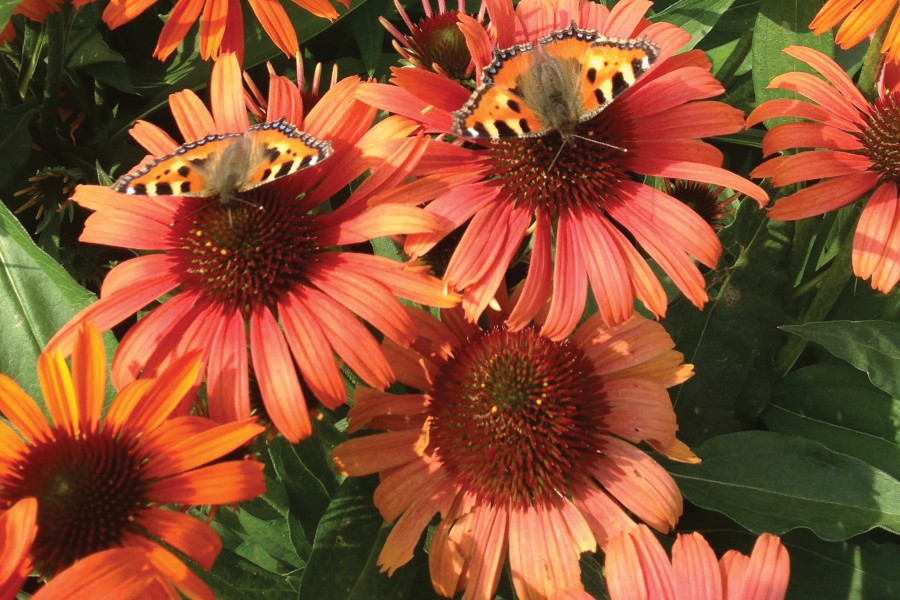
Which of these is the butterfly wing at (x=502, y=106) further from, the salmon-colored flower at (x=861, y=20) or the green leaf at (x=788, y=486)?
the green leaf at (x=788, y=486)

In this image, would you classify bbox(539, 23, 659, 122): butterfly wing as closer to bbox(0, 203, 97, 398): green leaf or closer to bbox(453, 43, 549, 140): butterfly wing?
bbox(453, 43, 549, 140): butterfly wing

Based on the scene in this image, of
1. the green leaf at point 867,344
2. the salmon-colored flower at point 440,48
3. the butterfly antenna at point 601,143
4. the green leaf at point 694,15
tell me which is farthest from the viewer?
the green leaf at point 694,15

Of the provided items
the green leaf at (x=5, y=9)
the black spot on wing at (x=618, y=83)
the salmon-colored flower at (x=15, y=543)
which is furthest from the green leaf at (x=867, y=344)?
the green leaf at (x=5, y=9)

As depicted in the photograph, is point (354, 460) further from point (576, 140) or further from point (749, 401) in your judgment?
point (749, 401)

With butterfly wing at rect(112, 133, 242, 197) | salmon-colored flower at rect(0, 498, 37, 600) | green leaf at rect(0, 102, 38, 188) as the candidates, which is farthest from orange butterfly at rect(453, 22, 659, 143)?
green leaf at rect(0, 102, 38, 188)

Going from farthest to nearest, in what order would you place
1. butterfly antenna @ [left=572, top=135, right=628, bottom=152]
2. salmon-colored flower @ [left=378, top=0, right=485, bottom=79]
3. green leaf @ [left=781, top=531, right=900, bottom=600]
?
1. salmon-colored flower @ [left=378, top=0, right=485, bottom=79]
2. green leaf @ [left=781, top=531, right=900, bottom=600]
3. butterfly antenna @ [left=572, top=135, right=628, bottom=152]

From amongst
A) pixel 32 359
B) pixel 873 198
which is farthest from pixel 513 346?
pixel 32 359
